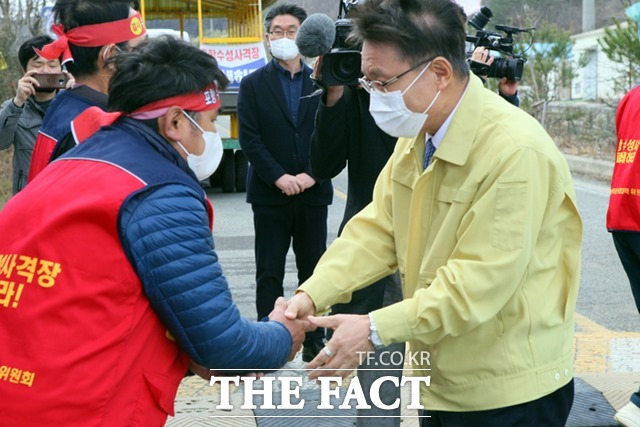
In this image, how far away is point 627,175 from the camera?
508 cm

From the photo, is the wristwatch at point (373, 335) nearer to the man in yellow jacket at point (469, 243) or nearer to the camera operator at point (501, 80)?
the man in yellow jacket at point (469, 243)

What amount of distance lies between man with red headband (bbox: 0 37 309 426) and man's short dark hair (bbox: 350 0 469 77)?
61 cm

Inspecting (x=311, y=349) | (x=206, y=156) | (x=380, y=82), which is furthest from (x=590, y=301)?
(x=206, y=156)

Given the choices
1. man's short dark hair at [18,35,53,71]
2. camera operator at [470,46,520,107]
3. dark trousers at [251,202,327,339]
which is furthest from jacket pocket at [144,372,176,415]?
man's short dark hair at [18,35,53,71]

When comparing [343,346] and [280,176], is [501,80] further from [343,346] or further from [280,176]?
[343,346]

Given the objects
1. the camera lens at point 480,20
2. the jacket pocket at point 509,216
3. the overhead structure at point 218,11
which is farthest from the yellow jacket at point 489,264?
the overhead structure at point 218,11

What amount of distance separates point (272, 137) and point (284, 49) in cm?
56

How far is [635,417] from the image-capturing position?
4.86 metres

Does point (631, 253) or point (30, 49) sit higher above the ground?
point (30, 49)

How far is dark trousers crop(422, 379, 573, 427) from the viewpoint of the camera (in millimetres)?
3004

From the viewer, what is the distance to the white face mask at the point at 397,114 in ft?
10.1

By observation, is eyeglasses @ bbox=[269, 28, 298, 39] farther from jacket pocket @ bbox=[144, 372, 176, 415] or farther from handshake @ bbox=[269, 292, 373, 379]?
jacket pocket @ bbox=[144, 372, 176, 415]

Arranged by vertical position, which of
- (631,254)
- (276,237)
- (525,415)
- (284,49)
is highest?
(284,49)

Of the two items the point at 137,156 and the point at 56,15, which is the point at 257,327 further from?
the point at 56,15
